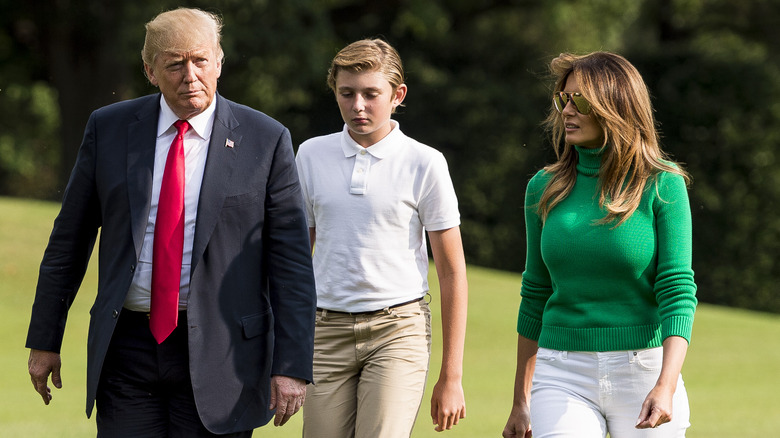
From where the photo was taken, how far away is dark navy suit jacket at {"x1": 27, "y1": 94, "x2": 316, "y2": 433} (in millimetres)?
3750

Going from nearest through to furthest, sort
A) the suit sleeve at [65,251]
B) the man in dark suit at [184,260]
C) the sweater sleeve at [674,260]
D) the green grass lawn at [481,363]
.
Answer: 1. the sweater sleeve at [674,260]
2. the man in dark suit at [184,260]
3. the suit sleeve at [65,251]
4. the green grass lawn at [481,363]

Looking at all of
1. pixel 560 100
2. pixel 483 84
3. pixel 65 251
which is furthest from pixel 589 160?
pixel 483 84

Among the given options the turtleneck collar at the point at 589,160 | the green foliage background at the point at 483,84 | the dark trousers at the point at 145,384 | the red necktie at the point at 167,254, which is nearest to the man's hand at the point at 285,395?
the dark trousers at the point at 145,384

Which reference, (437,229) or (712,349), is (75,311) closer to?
(712,349)

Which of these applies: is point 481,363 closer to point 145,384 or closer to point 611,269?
point 611,269

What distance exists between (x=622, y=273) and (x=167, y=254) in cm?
153

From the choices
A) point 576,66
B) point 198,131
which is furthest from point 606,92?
point 198,131

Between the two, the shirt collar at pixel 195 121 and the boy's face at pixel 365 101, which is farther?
the boy's face at pixel 365 101

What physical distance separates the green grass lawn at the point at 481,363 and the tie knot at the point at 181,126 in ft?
19.4

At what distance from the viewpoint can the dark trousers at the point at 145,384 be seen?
12.4 feet

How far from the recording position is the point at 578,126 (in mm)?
3951

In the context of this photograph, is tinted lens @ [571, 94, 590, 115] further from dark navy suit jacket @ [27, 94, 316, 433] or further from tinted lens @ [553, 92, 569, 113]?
dark navy suit jacket @ [27, 94, 316, 433]

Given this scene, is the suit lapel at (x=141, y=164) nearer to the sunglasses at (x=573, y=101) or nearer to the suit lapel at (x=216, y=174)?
the suit lapel at (x=216, y=174)

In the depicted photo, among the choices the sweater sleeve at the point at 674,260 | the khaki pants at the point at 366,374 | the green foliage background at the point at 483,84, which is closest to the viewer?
the sweater sleeve at the point at 674,260
